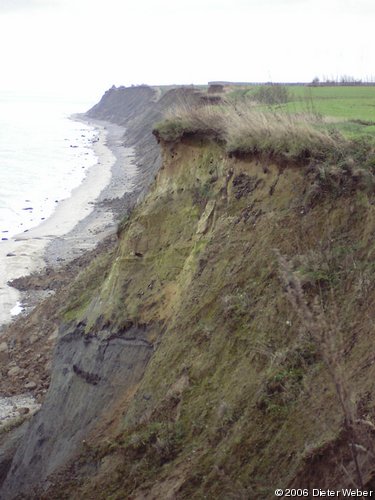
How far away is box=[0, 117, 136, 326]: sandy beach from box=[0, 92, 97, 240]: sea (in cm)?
138

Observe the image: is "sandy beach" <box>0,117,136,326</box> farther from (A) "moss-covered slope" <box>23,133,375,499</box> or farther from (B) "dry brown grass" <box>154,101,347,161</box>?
(A) "moss-covered slope" <box>23,133,375,499</box>

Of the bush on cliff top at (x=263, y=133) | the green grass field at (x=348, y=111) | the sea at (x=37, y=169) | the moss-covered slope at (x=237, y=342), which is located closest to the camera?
the moss-covered slope at (x=237, y=342)

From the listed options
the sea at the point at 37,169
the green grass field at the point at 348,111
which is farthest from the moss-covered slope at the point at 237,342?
the sea at the point at 37,169

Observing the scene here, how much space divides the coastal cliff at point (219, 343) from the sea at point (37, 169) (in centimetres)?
2553

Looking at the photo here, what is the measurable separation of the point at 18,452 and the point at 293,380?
23.1ft

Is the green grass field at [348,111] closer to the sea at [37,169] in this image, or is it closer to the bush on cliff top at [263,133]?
the bush on cliff top at [263,133]

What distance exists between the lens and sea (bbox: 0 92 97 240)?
43750 mm

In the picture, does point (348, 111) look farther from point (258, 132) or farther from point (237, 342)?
point (237, 342)

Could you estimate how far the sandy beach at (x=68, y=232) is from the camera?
28.3 m

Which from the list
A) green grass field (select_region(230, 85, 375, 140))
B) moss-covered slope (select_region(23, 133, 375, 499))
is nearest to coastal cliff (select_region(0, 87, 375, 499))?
moss-covered slope (select_region(23, 133, 375, 499))

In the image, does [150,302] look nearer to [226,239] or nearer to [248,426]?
[226,239]

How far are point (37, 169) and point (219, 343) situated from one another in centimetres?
6039

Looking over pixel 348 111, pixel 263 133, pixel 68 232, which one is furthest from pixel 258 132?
pixel 68 232

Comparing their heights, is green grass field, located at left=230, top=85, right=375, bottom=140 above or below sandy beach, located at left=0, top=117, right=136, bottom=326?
above
